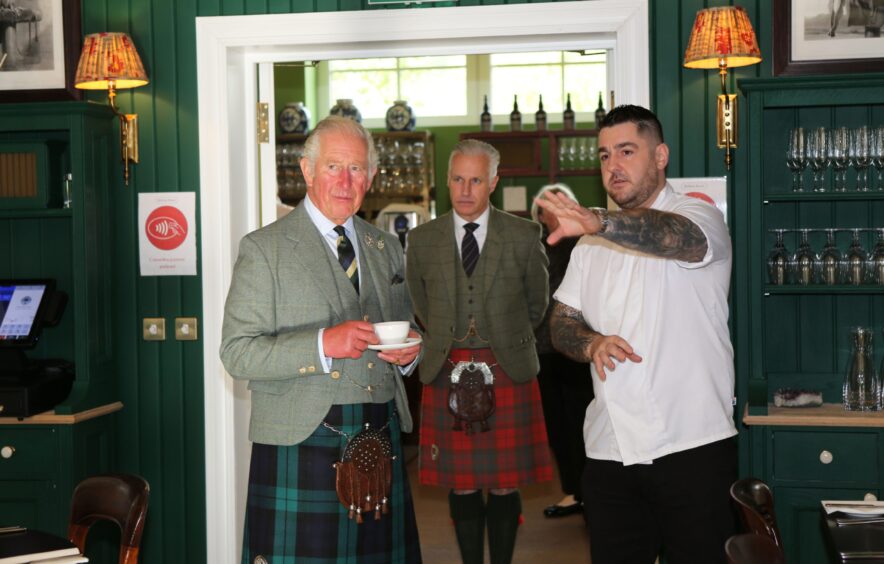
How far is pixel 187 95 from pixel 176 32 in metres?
0.27

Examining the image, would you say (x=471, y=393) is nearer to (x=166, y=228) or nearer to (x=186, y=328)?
(x=186, y=328)

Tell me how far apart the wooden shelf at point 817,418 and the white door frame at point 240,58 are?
4.44 ft

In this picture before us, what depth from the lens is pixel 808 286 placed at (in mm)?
3875

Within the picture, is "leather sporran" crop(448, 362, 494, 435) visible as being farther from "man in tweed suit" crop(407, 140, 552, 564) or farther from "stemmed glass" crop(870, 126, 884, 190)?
"stemmed glass" crop(870, 126, 884, 190)

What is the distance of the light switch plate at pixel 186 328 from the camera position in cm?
446

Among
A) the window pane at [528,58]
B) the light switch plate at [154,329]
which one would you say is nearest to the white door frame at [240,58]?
the light switch plate at [154,329]

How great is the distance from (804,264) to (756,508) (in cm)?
183

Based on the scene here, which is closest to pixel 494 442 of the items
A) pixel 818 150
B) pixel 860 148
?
pixel 818 150

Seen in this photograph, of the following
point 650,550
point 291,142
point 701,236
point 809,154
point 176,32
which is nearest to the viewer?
point 701,236

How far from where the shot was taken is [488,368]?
4.52 m

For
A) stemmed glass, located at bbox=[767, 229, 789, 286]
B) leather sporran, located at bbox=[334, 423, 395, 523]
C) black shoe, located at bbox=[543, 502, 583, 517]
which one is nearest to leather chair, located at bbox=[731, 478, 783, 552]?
leather sporran, located at bbox=[334, 423, 395, 523]

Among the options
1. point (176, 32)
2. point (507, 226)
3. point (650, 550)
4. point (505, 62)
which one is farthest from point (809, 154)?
point (505, 62)

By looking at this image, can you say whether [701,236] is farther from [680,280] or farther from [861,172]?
[861,172]

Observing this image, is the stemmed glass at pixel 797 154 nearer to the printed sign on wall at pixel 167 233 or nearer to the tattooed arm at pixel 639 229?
the tattooed arm at pixel 639 229
